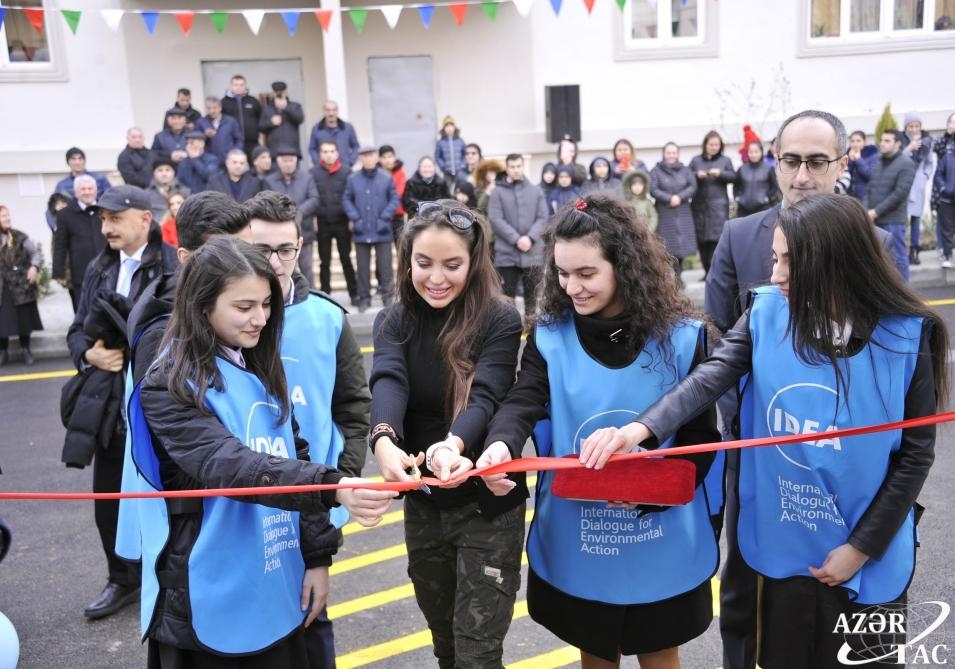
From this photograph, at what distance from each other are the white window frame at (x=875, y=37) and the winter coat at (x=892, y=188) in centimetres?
566

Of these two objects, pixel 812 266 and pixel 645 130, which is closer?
pixel 812 266

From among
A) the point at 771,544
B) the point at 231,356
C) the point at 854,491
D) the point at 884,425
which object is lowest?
the point at 771,544

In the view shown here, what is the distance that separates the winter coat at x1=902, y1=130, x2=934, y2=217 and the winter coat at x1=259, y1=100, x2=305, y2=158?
8.78 m

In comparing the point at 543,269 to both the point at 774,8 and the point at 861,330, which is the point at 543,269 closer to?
the point at 861,330

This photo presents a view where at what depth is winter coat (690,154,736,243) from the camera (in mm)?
12086

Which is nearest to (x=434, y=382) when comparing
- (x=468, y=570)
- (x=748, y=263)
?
(x=468, y=570)

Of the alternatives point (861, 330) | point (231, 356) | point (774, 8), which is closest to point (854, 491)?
point (861, 330)

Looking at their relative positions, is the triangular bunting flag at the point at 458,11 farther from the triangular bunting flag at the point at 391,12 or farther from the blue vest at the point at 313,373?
the blue vest at the point at 313,373

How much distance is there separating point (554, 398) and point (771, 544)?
2.48 feet

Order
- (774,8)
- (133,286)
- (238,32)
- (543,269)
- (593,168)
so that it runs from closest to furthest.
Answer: (543,269) → (133,286) → (593,168) → (238,32) → (774,8)

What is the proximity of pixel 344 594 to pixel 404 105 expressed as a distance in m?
12.5

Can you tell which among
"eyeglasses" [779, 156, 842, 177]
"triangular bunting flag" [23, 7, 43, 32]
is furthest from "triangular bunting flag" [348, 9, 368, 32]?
"eyeglasses" [779, 156, 842, 177]

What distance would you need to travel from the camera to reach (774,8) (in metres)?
16.3

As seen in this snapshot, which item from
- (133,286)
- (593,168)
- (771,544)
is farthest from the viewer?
(593,168)
